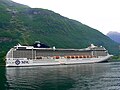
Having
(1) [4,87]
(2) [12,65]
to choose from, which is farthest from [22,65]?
(1) [4,87]

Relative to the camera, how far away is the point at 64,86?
3228 inches

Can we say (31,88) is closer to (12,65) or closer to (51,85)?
(51,85)

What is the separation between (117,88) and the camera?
77500 millimetres

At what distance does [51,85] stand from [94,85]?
40.9 ft

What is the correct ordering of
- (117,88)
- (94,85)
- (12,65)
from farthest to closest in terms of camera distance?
1. (12,65)
2. (94,85)
3. (117,88)

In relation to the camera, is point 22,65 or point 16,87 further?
point 22,65

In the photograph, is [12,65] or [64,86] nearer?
[64,86]

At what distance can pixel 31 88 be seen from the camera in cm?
7862

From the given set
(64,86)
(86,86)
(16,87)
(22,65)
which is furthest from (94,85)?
(22,65)

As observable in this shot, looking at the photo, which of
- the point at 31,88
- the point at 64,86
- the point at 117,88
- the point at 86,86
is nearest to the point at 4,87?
the point at 31,88

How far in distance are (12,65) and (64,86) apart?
12057cm

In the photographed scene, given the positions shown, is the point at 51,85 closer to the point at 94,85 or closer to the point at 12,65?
the point at 94,85

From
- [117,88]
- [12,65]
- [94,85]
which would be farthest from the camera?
[12,65]

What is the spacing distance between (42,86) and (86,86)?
12.5m
